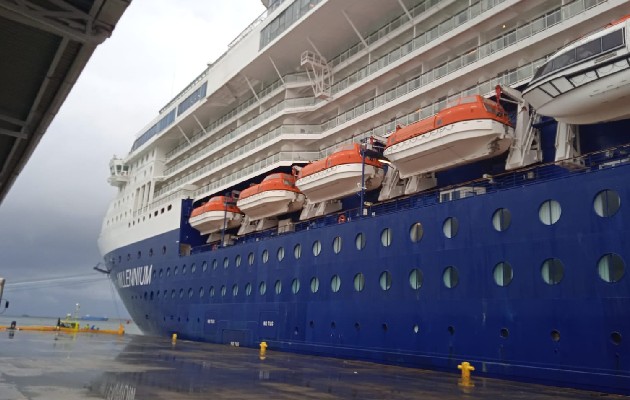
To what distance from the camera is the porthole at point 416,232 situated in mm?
15625

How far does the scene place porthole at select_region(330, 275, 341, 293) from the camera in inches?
722

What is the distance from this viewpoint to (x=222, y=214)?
27.2 m

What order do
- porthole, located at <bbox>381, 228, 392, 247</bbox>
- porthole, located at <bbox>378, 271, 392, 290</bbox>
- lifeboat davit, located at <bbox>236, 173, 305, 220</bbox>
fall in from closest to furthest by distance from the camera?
porthole, located at <bbox>378, 271, 392, 290</bbox> → porthole, located at <bbox>381, 228, 392, 247</bbox> → lifeboat davit, located at <bbox>236, 173, 305, 220</bbox>

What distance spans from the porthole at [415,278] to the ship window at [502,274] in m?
2.48

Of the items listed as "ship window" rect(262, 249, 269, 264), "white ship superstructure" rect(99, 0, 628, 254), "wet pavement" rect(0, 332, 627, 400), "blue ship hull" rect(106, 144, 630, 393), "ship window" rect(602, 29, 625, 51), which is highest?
"white ship superstructure" rect(99, 0, 628, 254)

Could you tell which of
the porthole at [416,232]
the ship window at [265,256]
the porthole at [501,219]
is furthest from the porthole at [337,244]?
the porthole at [501,219]

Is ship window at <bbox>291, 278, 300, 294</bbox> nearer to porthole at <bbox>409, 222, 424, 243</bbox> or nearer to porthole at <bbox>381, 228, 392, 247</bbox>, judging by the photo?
porthole at <bbox>381, 228, 392, 247</bbox>

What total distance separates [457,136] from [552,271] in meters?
4.80

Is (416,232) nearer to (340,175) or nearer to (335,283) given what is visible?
(335,283)

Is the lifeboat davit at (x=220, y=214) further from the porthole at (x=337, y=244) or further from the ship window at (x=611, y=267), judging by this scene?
the ship window at (x=611, y=267)

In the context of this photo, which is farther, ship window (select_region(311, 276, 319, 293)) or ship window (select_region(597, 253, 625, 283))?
ship window (select_region(311, 276, 319, 293))

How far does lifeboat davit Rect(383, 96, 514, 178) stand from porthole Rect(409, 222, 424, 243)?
2.05 m

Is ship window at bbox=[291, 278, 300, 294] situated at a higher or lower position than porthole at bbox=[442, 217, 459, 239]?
lower

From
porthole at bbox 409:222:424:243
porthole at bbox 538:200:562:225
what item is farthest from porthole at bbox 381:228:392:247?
porthole at bbox 538:200:562:225
